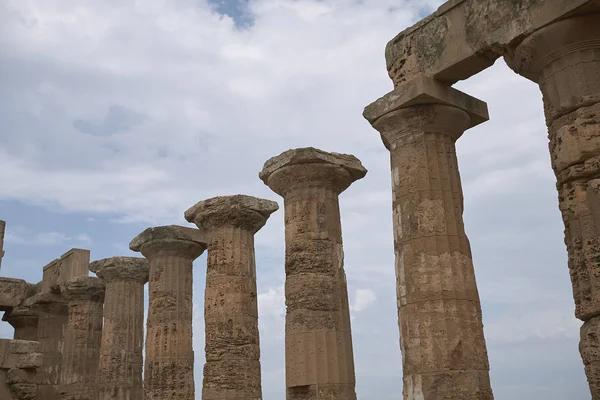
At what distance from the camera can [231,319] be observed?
16766 millimetres

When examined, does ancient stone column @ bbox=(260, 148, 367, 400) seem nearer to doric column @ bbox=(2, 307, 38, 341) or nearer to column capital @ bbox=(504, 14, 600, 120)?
column capital @ bbox=(504, 14, 600, 120)

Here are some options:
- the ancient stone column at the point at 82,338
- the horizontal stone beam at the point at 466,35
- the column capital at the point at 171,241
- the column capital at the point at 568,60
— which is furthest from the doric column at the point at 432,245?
the ancient stone column at the point at 82,338

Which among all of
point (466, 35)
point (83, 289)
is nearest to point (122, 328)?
point (83, 289)

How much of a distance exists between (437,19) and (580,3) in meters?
2.50

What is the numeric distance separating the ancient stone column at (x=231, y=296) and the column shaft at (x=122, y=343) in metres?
5.06

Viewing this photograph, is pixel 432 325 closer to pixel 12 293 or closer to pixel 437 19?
pixel 437 19

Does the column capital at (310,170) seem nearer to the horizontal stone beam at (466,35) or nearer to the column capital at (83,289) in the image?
the horizontal stone beam at (466,35)

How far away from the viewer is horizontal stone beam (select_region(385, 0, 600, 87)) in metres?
8.38

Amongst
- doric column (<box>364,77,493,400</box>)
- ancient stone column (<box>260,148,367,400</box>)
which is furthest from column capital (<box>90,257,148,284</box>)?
doric column (<box>364,77,493,400</box>)

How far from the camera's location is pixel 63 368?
23.1 m

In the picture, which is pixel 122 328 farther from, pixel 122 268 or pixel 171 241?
pixel 171 241

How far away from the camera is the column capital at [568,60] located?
784 centimetres

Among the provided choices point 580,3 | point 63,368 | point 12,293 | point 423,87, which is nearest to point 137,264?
point 63,368

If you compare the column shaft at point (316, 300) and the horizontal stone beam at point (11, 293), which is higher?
the horizontal stone beam at point (11, 293)
